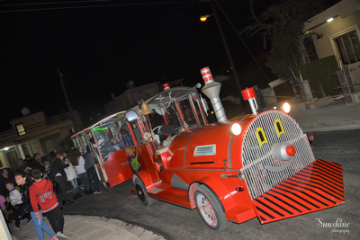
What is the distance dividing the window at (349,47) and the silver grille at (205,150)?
12.4 meters

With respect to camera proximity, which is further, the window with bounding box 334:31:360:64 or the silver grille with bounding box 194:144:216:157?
the window with bounding box 334:31:360:64

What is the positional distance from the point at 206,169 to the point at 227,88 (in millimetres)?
25448

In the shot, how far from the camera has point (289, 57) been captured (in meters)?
14.6

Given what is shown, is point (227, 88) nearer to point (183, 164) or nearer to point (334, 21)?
point (334, 21)

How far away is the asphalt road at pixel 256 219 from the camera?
338 centimetres

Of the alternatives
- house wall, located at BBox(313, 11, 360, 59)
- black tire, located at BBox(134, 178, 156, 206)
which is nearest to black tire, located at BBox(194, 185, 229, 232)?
black tire, located at BBox(134, 178, 156, 206)

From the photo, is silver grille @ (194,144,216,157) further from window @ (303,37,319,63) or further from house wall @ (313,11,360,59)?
window @ (303,37,319,63)

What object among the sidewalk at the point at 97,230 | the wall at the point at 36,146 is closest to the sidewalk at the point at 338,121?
the sidewalk at the point at 97,230

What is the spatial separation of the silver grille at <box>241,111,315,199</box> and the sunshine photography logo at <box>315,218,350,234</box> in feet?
2.64

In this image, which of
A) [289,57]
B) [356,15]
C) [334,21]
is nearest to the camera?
[356,15]

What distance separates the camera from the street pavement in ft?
16.4

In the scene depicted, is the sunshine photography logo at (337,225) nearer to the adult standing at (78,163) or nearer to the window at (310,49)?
the adult standing at (78,163)

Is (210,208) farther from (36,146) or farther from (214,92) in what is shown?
(36,146)

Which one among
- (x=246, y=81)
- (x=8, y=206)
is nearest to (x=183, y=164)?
(x=8, y=206)
